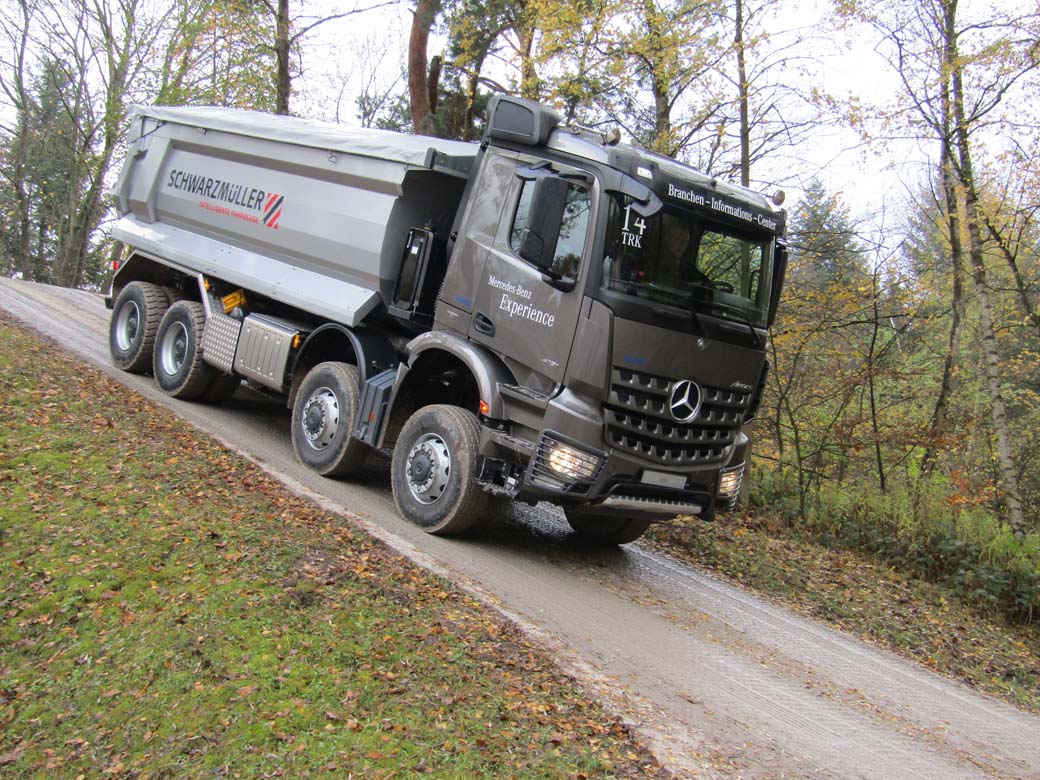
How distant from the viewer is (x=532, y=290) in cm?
652

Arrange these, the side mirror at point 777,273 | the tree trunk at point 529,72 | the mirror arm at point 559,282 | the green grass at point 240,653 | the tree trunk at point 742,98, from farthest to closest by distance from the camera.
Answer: the tree trunk at point 529,72 < the tree trunk at point 742,98 < the side mirror at point 777,273 < the mirror arm at point 559,282 < the green grass at point 240,653

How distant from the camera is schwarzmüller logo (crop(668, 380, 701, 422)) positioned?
6246mm

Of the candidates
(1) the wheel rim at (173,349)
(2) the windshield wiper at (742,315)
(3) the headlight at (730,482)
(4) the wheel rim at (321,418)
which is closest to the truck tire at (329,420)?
(4) the wheel rim at (321,418)

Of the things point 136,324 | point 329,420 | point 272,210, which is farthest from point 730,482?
point 136,324

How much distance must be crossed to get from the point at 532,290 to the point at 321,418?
2902 mm

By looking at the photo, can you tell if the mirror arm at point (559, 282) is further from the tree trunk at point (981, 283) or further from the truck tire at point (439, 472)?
the tree trunk at point (981, 283)

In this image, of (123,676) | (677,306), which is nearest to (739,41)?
(677,306)

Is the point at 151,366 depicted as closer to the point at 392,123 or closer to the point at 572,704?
the point at 572,704

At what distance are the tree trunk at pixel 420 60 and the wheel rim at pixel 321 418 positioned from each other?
10.8m

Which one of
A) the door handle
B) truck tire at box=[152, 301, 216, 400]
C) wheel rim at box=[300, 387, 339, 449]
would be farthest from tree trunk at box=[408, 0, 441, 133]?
the door handle

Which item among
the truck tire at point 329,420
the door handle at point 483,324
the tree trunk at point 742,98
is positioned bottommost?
the truck tire at point 329,420

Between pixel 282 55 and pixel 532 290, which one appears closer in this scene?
pixel 532 290

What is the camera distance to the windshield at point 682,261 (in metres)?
6.09

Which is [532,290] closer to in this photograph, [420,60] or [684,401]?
[684,401]
